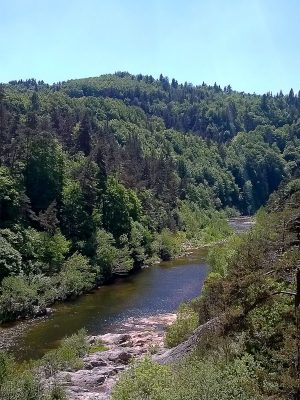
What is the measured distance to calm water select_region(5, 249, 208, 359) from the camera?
163 ft

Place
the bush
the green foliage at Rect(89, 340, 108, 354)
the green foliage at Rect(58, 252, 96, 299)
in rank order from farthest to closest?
the green foliage at Rect(58, 252, 96, 299), the bush, the green foliage at Rect(89, 340, 108, 354)

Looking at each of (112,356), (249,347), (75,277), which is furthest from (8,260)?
(249,347)

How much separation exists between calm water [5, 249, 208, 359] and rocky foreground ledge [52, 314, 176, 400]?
2.65 metres

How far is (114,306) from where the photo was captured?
204ft

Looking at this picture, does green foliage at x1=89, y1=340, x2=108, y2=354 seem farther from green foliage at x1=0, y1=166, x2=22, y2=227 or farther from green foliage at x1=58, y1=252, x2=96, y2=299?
green foliage at x1=0, y1=166, x2=22, y2=227

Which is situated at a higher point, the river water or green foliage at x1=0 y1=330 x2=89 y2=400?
green foliage at x1=0 y1=330 x2=89 y2=400

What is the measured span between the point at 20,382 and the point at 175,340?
714 inches

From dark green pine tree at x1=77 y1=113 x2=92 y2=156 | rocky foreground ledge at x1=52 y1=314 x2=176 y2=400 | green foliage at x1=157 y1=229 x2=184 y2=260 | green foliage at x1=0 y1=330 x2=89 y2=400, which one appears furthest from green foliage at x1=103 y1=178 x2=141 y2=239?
green foliage at x1=0 y1=330 x2=89 y2=400

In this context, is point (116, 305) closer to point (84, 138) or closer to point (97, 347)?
point (97, 347)

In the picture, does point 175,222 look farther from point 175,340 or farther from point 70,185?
point 175,340

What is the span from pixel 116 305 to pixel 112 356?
63.7 feet

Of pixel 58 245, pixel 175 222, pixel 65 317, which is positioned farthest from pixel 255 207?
pixel 65 317

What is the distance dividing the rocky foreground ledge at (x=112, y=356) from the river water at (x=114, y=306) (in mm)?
2430

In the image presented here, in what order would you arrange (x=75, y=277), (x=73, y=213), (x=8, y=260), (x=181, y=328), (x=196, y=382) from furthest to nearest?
(x=73, y=213)
(x=75, y=277)
(x=8, y=260)
(x=181, y=328)
(x=196, y=382)
